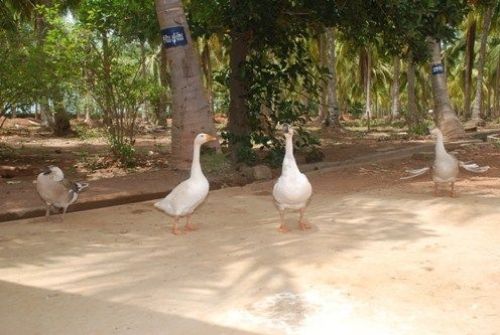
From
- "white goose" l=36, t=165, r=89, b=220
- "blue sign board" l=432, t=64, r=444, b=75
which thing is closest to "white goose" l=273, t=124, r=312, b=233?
"white goose" l=36, t=165, r=89, b=220

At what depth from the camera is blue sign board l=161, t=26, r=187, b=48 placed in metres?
10.3

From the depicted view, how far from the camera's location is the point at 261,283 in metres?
4.64

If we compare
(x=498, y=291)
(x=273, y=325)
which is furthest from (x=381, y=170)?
(x=273, y=325)

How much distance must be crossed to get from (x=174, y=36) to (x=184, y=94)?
1.11 metres

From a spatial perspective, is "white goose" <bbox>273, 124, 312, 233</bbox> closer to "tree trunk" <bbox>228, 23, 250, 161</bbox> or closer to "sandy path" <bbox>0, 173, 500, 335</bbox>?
"sandy path" <bbox>0, 173, 500, 335</bbox>

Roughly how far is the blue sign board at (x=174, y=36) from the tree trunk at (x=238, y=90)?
1.99 m

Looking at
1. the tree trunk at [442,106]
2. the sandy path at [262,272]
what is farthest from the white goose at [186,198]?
the tree trunk at [442,106]

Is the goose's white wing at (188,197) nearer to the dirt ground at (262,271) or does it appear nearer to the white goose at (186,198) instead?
the white goose at (186,198)

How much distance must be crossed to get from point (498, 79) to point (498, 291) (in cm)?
4343

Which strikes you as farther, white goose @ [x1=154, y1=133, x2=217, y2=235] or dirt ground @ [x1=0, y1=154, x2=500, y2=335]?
white goose @ [x1=154, y1=133, x2=217, y2=235]

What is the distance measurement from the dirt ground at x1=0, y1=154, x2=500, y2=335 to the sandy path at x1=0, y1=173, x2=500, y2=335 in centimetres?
1

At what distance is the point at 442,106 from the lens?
1741 centimetres

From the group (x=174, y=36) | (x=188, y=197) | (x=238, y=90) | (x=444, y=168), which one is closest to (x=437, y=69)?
(x=238, y=90)

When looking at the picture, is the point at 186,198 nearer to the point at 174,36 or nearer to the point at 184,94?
the point at 184,94
